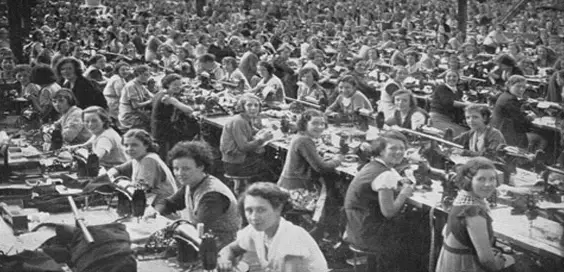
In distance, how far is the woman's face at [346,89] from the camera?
910cm

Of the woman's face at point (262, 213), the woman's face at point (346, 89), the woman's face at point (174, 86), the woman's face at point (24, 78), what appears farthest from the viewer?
the woman's face at point (24, 78)

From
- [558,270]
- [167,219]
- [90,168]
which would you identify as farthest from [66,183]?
[558,270]

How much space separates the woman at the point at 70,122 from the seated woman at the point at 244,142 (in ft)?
4.30

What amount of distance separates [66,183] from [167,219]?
1189 millimetres

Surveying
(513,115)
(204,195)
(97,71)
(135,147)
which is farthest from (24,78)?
(204,195)

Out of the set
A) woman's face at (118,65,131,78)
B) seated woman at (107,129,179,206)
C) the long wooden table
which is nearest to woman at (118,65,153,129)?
woman's face at (118,65,131,78)

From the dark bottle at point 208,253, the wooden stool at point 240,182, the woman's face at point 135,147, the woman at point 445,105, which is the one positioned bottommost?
the wooden stool at point 240,182

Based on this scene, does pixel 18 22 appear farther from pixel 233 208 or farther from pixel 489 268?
pixel 489 268

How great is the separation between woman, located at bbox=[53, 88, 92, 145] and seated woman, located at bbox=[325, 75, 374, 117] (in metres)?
2.82

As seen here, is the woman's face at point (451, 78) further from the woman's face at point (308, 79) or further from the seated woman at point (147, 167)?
the seated woman at point (147, 167)

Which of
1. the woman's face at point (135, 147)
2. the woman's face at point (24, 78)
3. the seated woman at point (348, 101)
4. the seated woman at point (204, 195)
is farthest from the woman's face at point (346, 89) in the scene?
the seated woman at point (204, 195)

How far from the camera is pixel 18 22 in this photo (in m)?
13.4

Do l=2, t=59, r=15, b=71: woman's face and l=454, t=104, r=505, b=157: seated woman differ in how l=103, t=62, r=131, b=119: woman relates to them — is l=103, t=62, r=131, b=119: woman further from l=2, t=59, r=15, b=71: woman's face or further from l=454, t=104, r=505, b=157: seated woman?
l=454, t=104, r=505, b=157: seated woman

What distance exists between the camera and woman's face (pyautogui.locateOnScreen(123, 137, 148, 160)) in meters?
6.09
